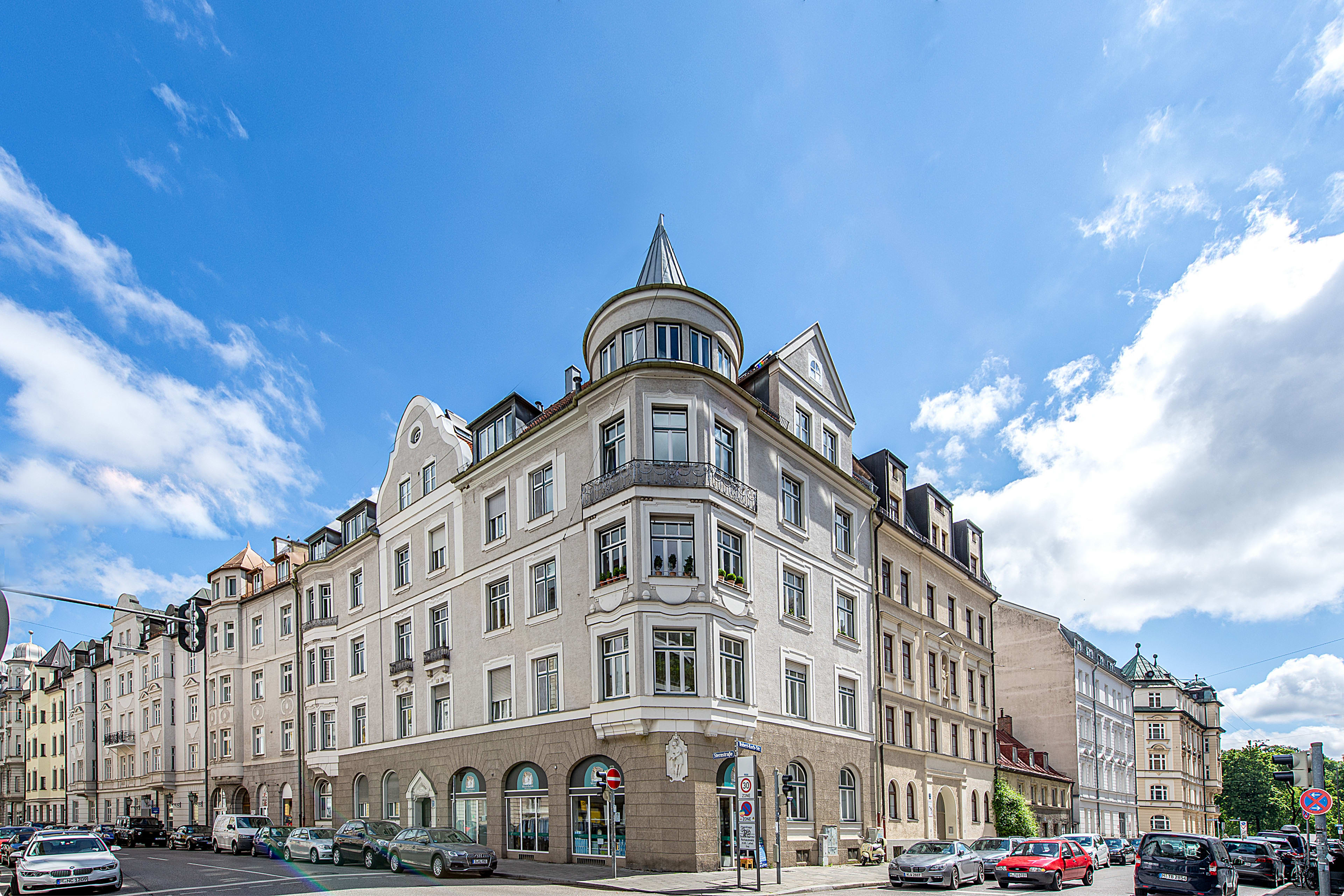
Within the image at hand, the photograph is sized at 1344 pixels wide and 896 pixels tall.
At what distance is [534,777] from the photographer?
29.5 meters

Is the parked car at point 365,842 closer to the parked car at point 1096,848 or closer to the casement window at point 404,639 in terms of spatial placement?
the casement window at point 404,639

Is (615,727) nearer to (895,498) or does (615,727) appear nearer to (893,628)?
(893,628)

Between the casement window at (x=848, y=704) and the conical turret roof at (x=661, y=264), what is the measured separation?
624 inches

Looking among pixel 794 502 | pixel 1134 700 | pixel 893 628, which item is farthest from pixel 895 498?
pixel 1134 700

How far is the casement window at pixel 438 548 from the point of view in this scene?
121 ft

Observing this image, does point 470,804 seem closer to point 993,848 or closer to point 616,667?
point 616,667

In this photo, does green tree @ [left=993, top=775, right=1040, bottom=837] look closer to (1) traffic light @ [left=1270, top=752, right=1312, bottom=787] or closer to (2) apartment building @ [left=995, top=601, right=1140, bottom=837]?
(2) apartment building @ [left=995, top=601, right=1140, bottom=837]

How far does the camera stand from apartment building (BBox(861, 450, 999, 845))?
121 feet

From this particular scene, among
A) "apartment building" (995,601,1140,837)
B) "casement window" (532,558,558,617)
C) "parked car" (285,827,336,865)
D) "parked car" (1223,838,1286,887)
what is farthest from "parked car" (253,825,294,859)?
"apartment building" (995,601,1140,837)

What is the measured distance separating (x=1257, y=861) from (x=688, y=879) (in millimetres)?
20940

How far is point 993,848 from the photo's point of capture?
29609 millimetres

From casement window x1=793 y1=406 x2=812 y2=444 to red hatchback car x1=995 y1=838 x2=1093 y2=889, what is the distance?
14825 millimetres

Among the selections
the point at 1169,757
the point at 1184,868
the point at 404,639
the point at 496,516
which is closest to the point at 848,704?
the point at 1184,868

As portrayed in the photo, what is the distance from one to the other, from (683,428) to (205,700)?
41.6m
